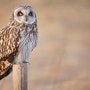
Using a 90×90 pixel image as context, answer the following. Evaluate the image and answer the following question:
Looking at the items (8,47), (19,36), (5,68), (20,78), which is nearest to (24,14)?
(19,36)

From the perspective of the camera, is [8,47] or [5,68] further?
[8,47]

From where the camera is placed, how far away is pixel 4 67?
5.07ft

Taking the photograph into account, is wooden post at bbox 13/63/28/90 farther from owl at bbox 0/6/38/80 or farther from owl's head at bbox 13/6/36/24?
owl's head at bbox 13/6/36/24

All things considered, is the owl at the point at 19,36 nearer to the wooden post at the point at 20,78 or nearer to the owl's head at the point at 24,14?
the owl's head at the point at 24,14

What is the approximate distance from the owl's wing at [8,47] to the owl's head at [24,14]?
3.3 inches

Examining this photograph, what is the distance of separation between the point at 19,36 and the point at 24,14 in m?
0.16

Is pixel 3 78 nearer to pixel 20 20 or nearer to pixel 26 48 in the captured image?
pixel 26 48

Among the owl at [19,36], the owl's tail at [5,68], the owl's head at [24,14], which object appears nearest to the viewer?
the owl's tail at [5,68]

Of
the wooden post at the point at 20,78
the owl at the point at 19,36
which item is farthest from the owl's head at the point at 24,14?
the wooden post at the point at 20,78

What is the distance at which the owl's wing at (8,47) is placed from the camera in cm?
157

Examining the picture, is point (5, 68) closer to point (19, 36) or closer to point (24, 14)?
point (19, 36)

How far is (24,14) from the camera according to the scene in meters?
1.82

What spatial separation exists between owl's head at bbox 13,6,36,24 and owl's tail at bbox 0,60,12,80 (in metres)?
0.35

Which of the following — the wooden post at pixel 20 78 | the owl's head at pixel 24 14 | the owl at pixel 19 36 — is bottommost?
the wooden post at pixel 20 78
